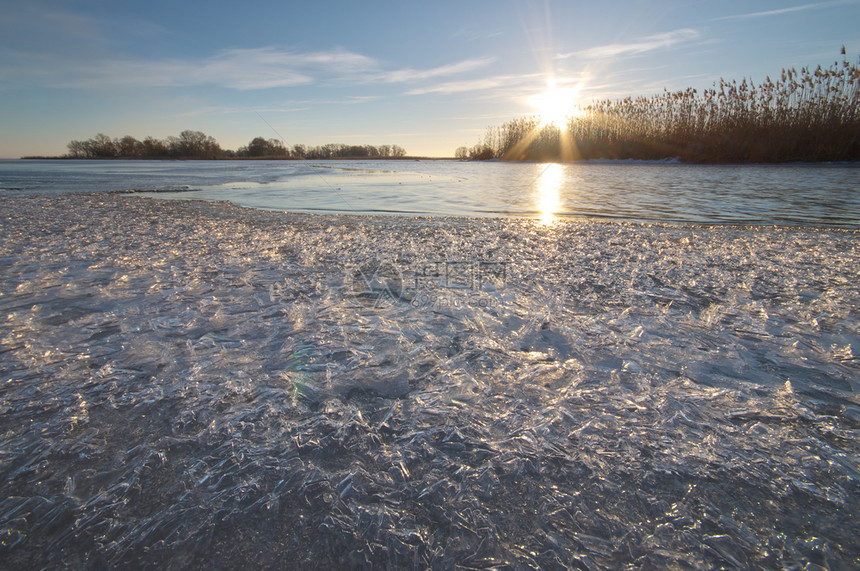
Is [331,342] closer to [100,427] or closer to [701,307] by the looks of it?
[100,427]

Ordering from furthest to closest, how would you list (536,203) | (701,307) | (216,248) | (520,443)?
(536,203) < (216,248) < (701,307) < (520,443)

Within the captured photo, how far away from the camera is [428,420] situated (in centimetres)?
138

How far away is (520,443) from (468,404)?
25 cm

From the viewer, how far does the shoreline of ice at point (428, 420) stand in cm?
96

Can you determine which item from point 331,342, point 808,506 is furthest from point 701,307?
point 331,342

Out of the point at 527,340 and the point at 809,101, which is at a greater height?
the point at 809,101

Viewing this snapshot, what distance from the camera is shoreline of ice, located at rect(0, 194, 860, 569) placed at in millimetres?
965

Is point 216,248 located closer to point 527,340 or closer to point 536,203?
point 527,340

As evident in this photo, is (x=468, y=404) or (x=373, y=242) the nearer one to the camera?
(x=468, y=404)

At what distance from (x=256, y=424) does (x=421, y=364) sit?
0.68 m

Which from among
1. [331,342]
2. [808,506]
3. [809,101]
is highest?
[809,101]

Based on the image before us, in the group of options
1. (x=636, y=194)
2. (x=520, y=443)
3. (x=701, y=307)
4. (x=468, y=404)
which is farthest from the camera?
(x=636, y=194)

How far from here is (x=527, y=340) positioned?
1.99 m

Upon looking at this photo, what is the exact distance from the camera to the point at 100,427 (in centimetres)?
133
